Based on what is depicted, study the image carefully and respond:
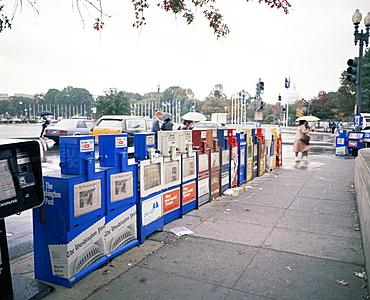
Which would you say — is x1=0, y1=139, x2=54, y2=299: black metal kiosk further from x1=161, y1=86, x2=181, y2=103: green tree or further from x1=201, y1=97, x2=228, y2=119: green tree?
x1=161, y1=86, x2=181, y2=103: green tree

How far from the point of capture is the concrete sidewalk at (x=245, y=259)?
12.0ft

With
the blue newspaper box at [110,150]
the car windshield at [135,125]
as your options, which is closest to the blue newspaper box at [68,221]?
the blue newspaper box at [110,150]

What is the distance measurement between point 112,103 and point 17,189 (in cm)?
6324

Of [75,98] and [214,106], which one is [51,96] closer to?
[75,98]

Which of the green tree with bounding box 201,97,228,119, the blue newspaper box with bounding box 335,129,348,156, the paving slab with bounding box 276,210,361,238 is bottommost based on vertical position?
the paving slab with bounding box 276,210,361,238

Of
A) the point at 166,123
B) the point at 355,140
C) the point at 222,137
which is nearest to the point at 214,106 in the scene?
the point at 355,140

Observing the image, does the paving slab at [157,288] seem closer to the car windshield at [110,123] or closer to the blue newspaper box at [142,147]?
the blue newspaper box at [142,147]

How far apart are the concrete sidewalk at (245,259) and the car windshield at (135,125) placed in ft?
29.4

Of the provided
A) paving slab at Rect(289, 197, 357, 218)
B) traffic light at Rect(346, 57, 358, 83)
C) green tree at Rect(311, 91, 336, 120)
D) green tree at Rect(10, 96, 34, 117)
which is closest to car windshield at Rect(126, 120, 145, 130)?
traffic light at Rect(346, 57, 358, 83)

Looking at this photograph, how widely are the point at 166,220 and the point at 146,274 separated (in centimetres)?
188

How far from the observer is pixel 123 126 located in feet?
50.9

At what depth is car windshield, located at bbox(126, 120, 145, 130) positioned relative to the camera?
1558 cm

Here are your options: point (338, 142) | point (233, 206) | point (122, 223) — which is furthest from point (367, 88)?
point (122, 223)

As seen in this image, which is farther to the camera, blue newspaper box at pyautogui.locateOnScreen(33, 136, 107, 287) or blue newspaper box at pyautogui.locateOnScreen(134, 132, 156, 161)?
blue newspaper box at pyautogui.locateOnScreen(134, 132, 156, 161)
